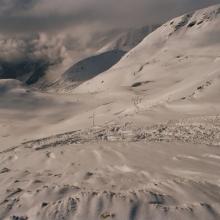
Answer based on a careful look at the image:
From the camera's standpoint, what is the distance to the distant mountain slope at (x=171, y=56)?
3696 inches

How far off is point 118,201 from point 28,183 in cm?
342

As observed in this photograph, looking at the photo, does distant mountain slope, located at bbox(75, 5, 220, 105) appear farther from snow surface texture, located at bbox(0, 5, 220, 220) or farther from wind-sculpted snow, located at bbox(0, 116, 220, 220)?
wind-sculpted snow, located at bbox(0, 116, 220, 220)

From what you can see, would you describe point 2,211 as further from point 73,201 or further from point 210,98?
point 210,98

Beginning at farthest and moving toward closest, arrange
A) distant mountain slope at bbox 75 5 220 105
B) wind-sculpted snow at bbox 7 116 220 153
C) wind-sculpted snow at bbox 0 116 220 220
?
distant mountain slope at bbox 75 5 220 105 < wind-sculpted snow at bbox 7 116 220 153 < wind-sculpted snow at bbox 0 116 220 220

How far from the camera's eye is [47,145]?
22.8m

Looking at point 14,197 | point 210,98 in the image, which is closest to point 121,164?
point 14,197

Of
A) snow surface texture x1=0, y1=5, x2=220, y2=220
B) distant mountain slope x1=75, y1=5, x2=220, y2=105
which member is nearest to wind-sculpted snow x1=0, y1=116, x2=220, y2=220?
snow surface texture x1=0, y1=5, x2=220, y2=220

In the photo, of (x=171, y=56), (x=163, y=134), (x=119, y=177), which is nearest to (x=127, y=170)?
(x=119, y=177)

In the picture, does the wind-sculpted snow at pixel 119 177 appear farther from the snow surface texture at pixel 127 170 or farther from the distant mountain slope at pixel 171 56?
the distant mountain slope at pixel 171 56

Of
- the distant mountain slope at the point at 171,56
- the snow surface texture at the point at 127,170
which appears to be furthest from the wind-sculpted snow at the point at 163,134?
the distant mountain slope at the point at 171,56

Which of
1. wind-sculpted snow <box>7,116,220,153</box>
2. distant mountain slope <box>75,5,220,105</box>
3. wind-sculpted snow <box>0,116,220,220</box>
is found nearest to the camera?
wind-sculpted snow <box>0,116,220,220</box>

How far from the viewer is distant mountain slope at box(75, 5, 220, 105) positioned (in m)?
93.9

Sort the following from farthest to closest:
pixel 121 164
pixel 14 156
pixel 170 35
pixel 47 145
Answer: pixel 170 35 → pixel 47 145 → pixel 14 156 → pixel 121 164

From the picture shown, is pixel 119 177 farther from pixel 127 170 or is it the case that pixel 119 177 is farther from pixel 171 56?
pixel 171 56
